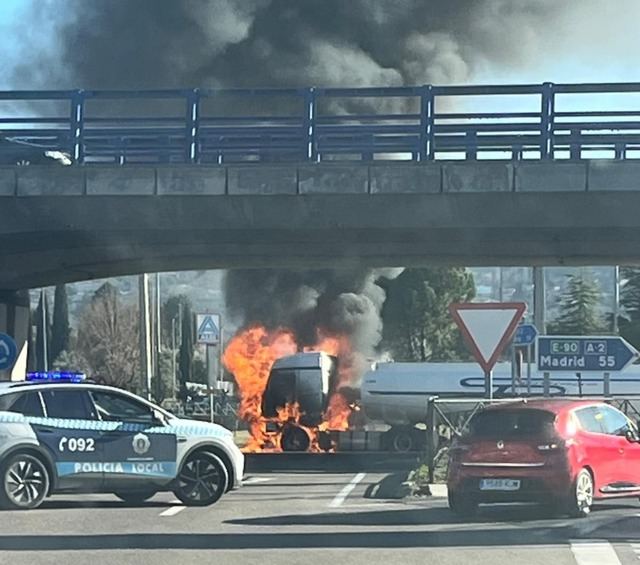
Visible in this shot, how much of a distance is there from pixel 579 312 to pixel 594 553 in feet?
210

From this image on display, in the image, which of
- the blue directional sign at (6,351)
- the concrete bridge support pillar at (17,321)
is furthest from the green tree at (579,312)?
the blue directional sign at (6,351)

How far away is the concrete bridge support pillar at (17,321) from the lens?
26.8 meters

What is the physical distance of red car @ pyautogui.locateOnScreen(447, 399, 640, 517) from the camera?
13.6 meters

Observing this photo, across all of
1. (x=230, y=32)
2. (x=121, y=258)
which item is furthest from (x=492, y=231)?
(x=230, y=32)

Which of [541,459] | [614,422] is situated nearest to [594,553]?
[541,459]

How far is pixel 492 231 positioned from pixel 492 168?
161 cm

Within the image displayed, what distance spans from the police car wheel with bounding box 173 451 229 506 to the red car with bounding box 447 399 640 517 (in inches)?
105

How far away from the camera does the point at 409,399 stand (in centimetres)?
3900

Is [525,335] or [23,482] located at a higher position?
[525,335]

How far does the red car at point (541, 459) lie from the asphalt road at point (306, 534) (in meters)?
0.26

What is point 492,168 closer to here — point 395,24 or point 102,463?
point 102,463

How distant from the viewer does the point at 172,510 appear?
14.4 m

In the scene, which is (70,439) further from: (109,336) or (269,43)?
(109,336)

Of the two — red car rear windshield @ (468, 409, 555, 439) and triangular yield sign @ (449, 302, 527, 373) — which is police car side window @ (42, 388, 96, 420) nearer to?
red car rear windshield @ (468, 409, 555, 439)
